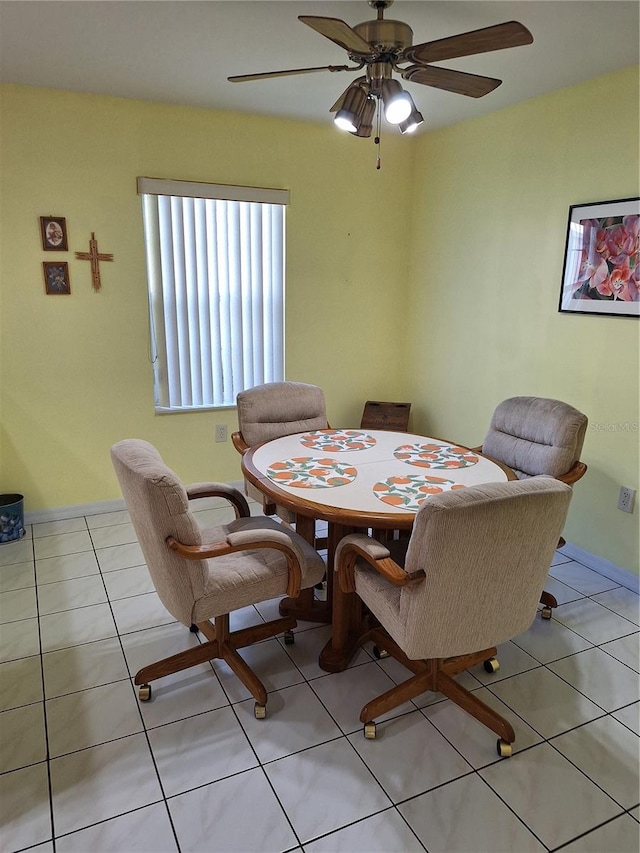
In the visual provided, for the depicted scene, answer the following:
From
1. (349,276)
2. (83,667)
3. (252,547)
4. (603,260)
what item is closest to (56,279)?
(349,276)

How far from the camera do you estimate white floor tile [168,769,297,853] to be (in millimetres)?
1548

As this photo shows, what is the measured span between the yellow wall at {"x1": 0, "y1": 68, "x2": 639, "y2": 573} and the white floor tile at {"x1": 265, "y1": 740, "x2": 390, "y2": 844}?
6.18ft

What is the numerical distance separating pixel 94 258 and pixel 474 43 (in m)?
2.43

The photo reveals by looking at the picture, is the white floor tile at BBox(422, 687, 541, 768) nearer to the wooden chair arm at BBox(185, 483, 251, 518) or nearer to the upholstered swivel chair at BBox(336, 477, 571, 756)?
the upholstered swivel chair at BBox(336, 477, 571, 756)

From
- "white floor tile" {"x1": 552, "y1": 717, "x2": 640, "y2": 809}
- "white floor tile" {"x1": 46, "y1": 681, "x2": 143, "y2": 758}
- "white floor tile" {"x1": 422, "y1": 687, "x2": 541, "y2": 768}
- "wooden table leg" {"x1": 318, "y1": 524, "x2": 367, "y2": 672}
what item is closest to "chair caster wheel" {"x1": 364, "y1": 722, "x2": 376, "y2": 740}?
"white floor tile" {"x1": 422, "y1": 687, "x2": 541, "y2": 768}

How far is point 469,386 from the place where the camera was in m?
3.86

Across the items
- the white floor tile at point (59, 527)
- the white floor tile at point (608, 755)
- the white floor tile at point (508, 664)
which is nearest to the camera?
the white floor tile at point (608, 755)

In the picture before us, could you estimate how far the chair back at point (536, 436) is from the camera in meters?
2.55

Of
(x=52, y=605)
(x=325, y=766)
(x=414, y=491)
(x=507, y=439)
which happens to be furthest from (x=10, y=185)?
(x=325, y=766)

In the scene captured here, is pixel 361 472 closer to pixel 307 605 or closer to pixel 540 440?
pixel 307 605

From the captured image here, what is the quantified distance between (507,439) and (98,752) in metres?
2.19

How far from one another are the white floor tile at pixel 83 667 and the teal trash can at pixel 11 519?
3.88 feet

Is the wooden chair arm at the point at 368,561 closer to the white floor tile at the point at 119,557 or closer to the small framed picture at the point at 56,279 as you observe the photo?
the white floor tile at the point at 119,557

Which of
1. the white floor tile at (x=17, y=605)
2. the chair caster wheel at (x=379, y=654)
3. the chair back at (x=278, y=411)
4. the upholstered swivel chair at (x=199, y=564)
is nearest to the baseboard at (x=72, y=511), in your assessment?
the white floor tile at (x=17, y=605)
